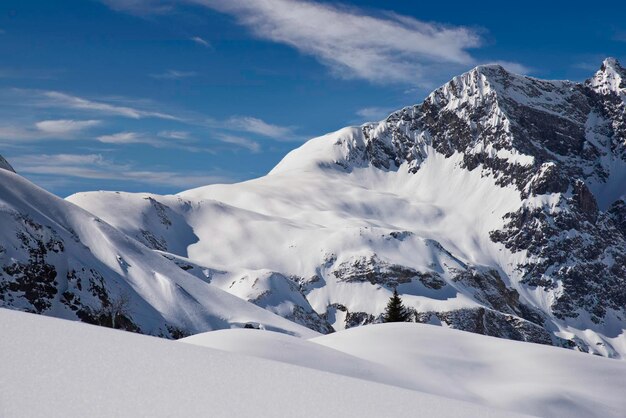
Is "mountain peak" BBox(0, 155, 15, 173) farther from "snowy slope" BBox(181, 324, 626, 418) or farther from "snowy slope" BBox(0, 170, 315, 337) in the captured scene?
"snowy slope" BBox(181, 324, 626, 418)

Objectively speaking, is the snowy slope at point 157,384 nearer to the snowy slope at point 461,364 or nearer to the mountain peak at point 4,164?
the snowy slope at point 461,364

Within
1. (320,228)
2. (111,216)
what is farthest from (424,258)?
(111,216)

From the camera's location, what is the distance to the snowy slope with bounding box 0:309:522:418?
5.84 metres

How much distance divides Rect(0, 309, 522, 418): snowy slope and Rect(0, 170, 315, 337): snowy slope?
152 ft

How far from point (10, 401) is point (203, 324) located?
67161mm

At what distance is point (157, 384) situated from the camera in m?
6.33

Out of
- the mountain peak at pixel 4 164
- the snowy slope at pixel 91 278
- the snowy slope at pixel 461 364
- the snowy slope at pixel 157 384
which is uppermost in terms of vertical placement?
the mountain peak at pixel 4 164

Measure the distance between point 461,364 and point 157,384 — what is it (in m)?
17.7

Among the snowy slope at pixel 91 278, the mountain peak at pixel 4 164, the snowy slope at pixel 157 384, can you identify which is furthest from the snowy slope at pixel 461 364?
the mountain peak at pixel 4 164

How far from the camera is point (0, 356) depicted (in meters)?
6.42

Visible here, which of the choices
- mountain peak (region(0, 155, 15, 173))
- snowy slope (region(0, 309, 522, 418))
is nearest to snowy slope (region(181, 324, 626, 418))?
snowy slope (region(0, 309, 522, 418))

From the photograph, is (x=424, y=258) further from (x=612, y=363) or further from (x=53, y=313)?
(x=612, y=363)

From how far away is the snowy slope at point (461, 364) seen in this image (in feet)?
59.0

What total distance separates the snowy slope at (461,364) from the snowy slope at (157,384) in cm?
965
